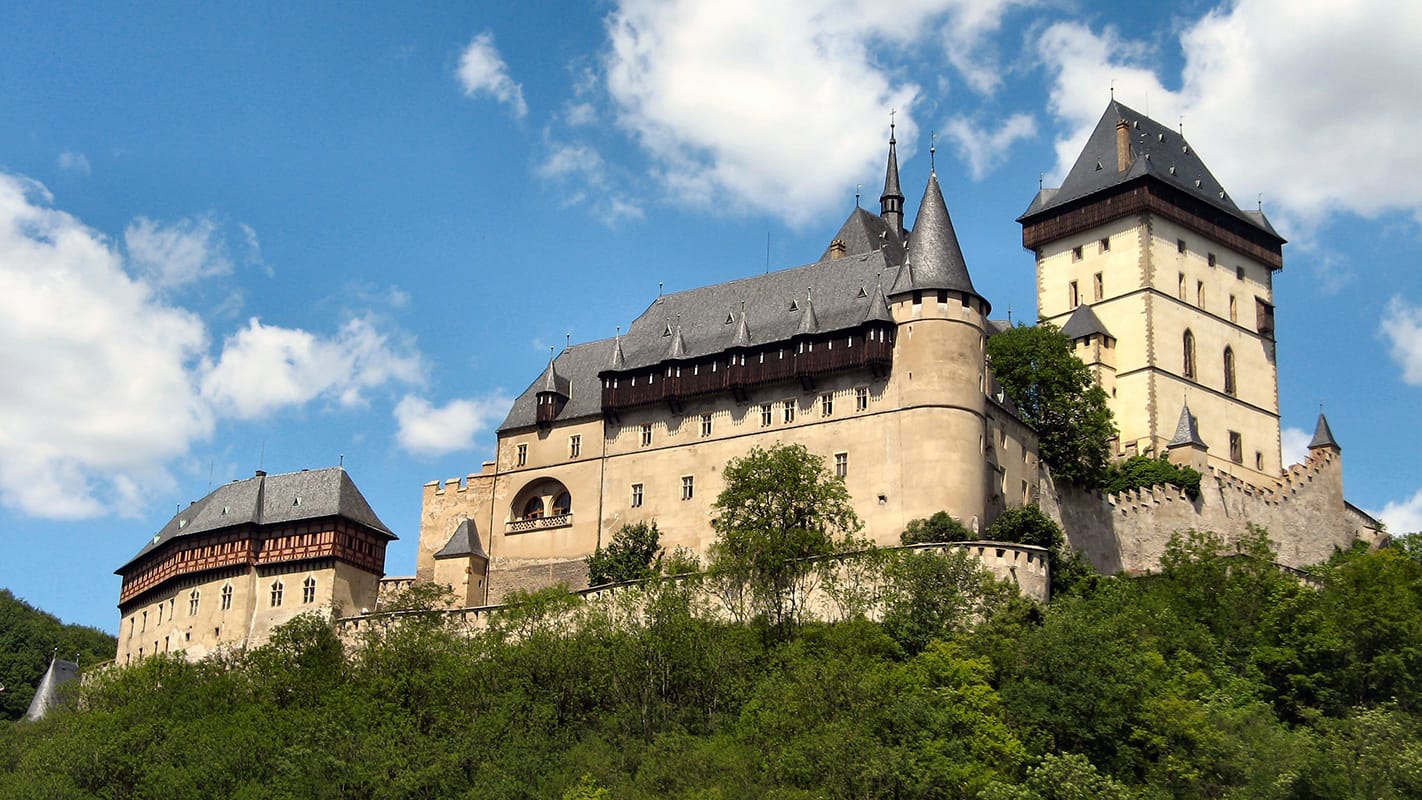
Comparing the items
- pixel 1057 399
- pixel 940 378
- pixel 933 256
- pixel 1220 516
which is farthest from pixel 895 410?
pixel 1220 516

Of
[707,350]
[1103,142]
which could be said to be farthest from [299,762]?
[1103,142]

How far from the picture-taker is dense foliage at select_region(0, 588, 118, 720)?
80000 mm

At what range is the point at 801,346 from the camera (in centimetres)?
5609

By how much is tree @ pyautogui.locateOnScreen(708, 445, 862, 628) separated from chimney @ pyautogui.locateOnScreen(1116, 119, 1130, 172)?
25104mm

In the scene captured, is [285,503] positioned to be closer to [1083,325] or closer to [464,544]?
[464,544]

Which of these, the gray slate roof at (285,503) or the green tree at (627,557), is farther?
the gray slate roof at (285,503)

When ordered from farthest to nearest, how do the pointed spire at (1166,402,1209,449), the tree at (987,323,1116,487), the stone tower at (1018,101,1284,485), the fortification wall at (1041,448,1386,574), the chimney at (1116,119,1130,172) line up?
the chimney at (1116,119,1130,172) < the stone tower at (1018,101,1284,485) < the pointed spire at (1166,402,1209,449) < the tree at (987,323,1116,487) < the fortification wall at (1041,448,1386,574)

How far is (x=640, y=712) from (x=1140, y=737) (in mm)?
12637

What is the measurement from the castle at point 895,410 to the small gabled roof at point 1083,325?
0.10 meters

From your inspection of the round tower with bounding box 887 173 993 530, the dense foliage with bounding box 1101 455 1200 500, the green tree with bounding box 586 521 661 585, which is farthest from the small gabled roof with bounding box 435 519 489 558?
the dense foliage with bounding box 1101 455 1200 500

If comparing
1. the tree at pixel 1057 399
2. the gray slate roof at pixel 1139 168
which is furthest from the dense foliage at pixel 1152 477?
the gray slate roof at pixel 1139 168

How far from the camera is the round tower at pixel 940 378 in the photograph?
52438 millimetres

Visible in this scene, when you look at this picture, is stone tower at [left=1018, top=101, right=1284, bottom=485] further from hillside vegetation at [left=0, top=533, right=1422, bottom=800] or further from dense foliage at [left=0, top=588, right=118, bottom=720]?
dense foliage at [left=0, top=588, right=118, bottom=720]

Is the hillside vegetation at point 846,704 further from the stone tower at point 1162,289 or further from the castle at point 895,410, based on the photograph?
the stone tower at point 1162,289
